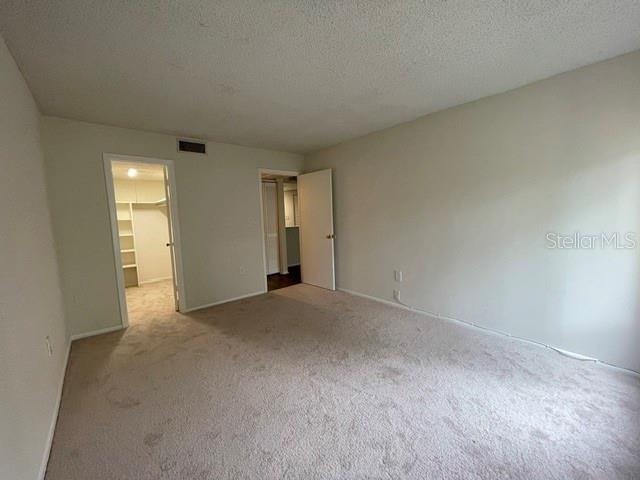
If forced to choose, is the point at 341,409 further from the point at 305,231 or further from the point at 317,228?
the point at 305,231

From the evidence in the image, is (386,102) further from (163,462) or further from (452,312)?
(163,462)

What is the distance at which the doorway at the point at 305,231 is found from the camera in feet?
14.8

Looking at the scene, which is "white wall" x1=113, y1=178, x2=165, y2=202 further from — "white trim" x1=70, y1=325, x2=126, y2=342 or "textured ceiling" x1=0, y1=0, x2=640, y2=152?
"white trim" x1=70, y1=325, x2=126, y2=342

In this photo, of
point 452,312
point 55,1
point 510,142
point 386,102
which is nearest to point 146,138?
point 55,1

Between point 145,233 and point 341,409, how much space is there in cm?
520

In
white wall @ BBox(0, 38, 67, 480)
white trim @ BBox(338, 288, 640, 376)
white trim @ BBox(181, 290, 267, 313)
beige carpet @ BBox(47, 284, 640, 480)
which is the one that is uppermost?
white wall @ BBox(0, 38, 67, 480)

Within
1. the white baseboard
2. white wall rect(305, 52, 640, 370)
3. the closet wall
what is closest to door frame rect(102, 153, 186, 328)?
the white baseboard

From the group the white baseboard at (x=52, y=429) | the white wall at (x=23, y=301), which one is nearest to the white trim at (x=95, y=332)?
the white baseboard at (x=52, y=429)

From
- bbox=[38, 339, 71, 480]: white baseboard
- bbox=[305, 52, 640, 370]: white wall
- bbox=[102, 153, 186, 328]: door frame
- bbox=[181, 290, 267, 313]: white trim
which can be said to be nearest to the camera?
bbox=[38, 339, 71, 480]: white baseboard

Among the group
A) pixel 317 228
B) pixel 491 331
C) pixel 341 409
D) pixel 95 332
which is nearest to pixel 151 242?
pixel 95 332

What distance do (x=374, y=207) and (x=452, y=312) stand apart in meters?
1.65

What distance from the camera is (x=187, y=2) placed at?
1.38 meters

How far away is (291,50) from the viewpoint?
1802 mm

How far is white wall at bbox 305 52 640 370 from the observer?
6.81 feet
